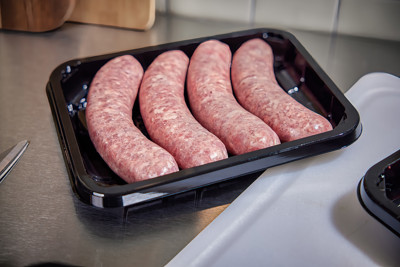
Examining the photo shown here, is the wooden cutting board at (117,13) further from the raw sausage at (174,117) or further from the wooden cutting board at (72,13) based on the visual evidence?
the raw sausage at (174,117)

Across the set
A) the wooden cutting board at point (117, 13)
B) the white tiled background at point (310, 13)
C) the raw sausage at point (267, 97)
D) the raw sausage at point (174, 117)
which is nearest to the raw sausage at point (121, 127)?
the raw sausage at point (174, 117)

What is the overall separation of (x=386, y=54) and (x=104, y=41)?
90 centimetres

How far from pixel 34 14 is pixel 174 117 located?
2.59 ft

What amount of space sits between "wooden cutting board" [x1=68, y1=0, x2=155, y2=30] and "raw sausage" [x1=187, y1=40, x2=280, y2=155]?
38cm

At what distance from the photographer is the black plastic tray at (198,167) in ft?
2.83

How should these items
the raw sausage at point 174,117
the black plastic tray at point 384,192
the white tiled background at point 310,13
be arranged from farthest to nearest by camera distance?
the white tiled background at point 310,13, the raw sausage at point 174,117, the black plastic tray at point 384,192

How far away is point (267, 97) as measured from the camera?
1.09 metres

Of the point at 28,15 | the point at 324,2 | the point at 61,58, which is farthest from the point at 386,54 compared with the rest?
the point at 28,15

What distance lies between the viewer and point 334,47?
1543 millimetres

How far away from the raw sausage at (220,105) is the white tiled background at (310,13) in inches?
14.9

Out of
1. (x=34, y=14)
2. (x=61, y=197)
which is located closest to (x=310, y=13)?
(x=34, y=14)

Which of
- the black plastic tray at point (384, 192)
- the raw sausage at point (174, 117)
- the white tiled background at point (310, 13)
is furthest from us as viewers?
the white tiled background at point (310, 13)

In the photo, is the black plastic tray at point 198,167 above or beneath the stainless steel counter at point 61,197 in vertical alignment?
above

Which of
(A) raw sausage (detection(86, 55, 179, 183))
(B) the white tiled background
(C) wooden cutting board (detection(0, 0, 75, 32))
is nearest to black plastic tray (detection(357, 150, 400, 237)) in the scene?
(A) raw sausage (detection(86, 55, 179, 183))
